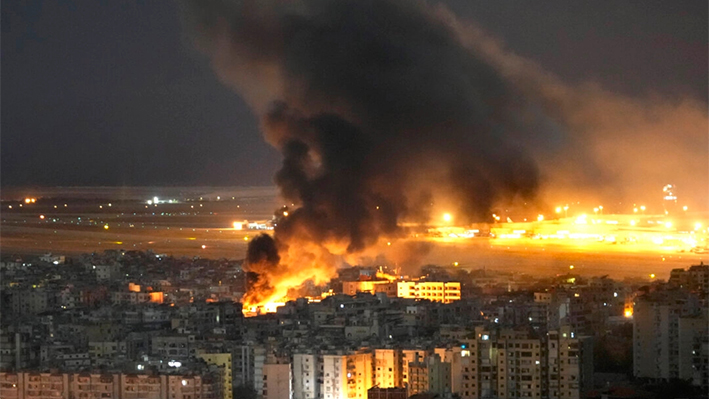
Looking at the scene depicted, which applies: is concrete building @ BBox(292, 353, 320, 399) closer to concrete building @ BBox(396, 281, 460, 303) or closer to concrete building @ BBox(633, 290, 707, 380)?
concrete building @ BBox(633, 290, 707, 380)

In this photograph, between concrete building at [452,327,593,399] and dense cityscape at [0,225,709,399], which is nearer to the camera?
dense cityscape at [0,225,709,399]

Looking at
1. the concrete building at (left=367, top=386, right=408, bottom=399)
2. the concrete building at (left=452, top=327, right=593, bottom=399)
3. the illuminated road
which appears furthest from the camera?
the illuminated road

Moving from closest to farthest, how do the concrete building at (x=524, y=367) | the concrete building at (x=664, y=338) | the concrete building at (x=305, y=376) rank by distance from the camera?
1. the concrete building at (x=524, y=367)
2. the concrete building at (x=305, y=376)
3. the concrete building at (x=664, y=338)

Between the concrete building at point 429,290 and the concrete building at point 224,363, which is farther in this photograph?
the concrete building at point 429,290

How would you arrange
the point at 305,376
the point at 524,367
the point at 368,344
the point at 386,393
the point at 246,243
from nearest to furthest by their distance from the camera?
the point at 386,393
the point at 524,367
the point at 305,376
the point at 368,344
the point at 246,243

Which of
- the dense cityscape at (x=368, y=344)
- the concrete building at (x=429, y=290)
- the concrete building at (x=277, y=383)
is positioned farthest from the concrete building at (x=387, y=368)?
the concrete building at (x=429, y=290)

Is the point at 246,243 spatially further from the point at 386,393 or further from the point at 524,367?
the point at 386,393

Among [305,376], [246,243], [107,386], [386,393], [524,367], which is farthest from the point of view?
[246,243]

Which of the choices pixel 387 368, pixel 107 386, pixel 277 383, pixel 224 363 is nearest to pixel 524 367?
pixel 387 368

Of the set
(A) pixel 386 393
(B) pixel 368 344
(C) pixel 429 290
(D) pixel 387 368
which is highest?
(C) pixel 429 290

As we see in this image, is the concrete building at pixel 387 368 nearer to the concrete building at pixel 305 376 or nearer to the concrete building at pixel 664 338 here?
the concrete building at pixel 305 376

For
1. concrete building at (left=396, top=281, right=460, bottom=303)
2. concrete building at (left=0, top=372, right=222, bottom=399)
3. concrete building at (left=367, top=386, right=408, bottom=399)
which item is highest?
concrete building at (left=396, top=281, right=460, bottom=303)

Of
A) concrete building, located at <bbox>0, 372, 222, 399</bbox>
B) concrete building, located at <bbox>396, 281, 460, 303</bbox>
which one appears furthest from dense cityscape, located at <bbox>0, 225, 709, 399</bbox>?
concrete building, located at <bbox>396, 281, 460, 303</bbox>

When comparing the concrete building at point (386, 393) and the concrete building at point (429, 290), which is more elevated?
the concrete building at point (429, 290)
